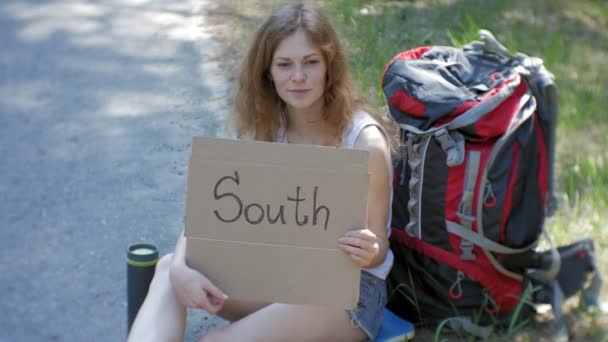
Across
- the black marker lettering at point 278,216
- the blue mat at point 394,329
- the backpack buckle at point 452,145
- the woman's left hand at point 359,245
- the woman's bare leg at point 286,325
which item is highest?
the backpack buckle at point 452,145

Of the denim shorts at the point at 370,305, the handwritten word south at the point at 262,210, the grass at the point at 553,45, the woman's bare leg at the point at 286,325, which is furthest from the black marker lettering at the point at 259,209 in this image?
the grass at the point at 553,45

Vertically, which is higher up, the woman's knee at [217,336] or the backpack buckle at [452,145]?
the backpack buckle at [452,145]

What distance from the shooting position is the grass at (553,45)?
Answer: 301 centimetres

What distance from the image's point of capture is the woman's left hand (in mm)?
2090

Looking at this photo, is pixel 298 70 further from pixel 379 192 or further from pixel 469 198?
pixel 469 198

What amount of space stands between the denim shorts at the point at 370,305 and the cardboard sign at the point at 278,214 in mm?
161

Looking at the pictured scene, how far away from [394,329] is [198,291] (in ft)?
2.19

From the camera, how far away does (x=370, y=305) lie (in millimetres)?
2354

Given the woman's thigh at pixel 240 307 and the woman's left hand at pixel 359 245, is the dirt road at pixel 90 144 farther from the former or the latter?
the woman's left hand at pixel 359 245

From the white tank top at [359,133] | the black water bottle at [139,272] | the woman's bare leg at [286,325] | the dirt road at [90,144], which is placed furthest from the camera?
the dirt road at [90,144]

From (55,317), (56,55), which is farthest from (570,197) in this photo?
(56,55)

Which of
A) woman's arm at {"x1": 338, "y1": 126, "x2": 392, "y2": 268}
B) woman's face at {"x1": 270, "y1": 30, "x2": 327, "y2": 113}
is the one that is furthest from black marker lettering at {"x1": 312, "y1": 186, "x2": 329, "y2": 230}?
woman's face at {"x1": 270, "y1": 30, "x2": 327, "y2": 113}

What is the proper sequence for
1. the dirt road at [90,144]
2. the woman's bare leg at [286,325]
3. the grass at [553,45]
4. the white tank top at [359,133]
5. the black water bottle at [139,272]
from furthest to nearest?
the dirt road at [90,144] → the grass at [553,45] → the black water bottle at [139,272] → the white tank top at [359,133] → the woman's bare leg at [286,325]

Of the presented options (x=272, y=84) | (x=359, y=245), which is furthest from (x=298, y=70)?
(x=359, y=245)
